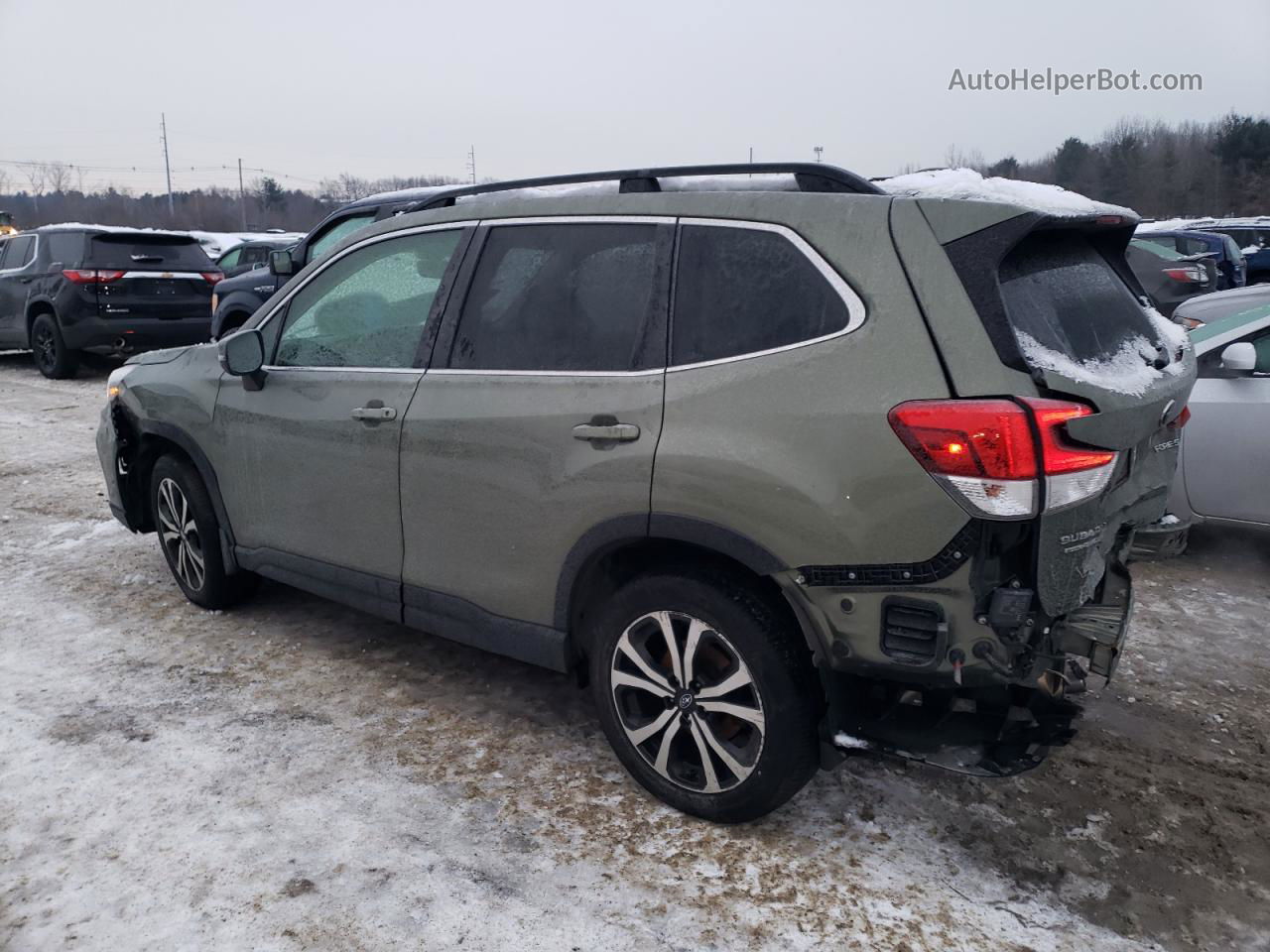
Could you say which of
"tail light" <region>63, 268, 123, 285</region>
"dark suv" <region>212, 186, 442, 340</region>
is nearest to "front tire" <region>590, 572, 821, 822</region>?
"dark suv" <region>212, 186, 442, 340</region>

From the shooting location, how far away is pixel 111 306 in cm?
1189

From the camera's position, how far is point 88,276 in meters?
11.9

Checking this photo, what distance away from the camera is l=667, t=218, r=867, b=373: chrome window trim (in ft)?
8.54

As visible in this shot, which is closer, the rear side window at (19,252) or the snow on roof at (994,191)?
the snow on roof at (994,191)

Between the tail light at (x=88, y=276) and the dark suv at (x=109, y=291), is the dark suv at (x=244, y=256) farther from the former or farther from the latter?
the tail light at (x=88, y=276)

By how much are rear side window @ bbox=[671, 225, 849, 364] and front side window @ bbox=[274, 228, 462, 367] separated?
1064mm

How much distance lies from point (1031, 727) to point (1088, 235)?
1450 mm

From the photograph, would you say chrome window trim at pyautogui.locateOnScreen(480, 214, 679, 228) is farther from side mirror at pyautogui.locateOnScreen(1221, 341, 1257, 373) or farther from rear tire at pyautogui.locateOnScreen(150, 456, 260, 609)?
side mirror at pyautogui.locateOnScreen(1221, 341, 1257, 373)

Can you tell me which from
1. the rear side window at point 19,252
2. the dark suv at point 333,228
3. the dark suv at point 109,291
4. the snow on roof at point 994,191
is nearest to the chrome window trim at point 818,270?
the snow on roof at point 994,191

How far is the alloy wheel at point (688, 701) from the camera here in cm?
282

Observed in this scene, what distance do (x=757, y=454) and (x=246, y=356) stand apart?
95.0 inches

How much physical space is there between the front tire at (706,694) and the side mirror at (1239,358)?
140 inches

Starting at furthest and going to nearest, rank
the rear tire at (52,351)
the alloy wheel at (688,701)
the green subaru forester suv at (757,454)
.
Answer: the rear tire at (52,351) < the alloy wheel at (688,701) < the green subaru forester suv at (757,454)

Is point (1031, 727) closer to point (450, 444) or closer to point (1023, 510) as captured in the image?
point (1023, 510)
